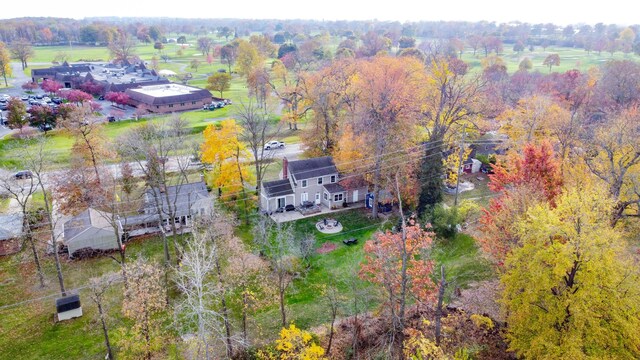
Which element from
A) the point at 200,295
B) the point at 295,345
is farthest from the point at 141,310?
the point at 295,345

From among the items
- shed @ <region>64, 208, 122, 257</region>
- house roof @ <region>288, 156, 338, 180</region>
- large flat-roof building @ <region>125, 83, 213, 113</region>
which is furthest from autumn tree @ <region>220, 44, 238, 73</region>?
shed @ <region>64, 208, 122, 257</region>

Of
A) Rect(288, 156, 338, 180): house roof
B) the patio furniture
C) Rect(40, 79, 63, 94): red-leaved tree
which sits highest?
Rect(40, 79, 63, 94): red-leaved tree

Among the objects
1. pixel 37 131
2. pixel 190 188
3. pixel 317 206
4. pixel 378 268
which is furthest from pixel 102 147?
pixel 378 268

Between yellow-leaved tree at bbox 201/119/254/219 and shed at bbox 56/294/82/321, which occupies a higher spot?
yellow-leaved tree at bbox 201/119/254/219

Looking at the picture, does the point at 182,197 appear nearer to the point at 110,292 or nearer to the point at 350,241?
the point at 110,292

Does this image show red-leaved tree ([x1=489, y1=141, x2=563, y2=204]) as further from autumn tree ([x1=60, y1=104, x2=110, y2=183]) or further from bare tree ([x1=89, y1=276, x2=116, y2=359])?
autumn tree ([x1=60, y1=104, x2=110, y2=183])

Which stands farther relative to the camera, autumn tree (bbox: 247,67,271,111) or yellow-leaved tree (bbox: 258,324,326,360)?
autumn tree (bbox: 247,67,271,111)

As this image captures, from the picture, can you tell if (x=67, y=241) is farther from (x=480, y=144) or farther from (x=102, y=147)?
(x=480, y=144)

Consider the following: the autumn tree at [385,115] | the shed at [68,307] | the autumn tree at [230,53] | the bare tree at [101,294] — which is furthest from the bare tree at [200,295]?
the autumn tree at [230,53]
